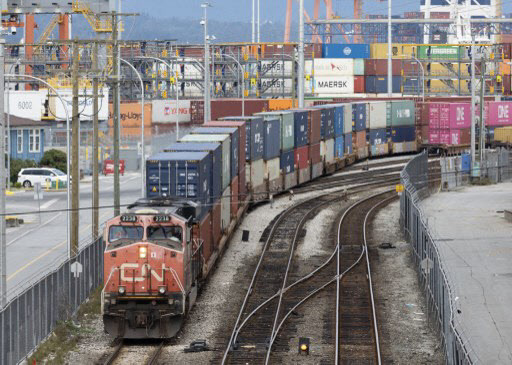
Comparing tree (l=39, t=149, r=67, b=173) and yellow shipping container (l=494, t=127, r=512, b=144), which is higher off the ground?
yellow shipping container (l=494, t=127, r=512, b=144)

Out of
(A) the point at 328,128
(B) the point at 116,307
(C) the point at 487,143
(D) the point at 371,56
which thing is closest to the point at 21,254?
(B) the point at 116,307

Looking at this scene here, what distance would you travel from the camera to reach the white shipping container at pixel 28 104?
9712 cm

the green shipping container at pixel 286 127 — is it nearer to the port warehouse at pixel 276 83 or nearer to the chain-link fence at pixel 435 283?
the chain-link fence at pixel 435 283

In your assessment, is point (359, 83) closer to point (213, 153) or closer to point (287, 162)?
point (287, 162)

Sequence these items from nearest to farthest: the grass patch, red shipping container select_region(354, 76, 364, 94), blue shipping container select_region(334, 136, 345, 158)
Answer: the grass patch < blue shipping container select_region(334, 136, 345, 158) < red shipping container select_region(354, 76, 364, 94)

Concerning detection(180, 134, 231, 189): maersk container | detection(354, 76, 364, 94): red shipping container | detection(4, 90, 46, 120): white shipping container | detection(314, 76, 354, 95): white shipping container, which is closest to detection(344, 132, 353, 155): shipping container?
detection(4, 90, 46, 120): white shipping container

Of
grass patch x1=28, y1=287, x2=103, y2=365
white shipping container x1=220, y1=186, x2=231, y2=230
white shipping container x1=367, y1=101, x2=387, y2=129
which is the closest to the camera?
grass patch x1=28, y1=287, x2=103, y2=365

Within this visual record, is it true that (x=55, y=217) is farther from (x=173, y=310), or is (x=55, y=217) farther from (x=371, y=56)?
(x=371, y=56)

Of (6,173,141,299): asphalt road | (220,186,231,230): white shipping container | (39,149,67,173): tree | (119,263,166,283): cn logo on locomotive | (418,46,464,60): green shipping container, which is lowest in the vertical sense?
(6,173,141,299): asphalt road

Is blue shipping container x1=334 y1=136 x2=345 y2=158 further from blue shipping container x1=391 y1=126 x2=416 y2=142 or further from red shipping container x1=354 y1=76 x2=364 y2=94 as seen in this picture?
red shipping container x1=354 y1=76 x2=364 y2=94

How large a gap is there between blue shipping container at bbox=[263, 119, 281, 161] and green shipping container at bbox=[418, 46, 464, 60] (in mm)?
74153

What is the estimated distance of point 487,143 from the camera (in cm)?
9238

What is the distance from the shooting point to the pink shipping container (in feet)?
279

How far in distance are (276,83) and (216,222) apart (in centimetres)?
7568
